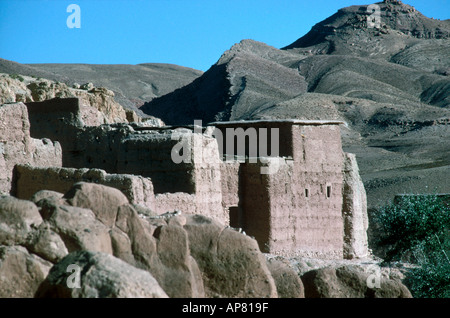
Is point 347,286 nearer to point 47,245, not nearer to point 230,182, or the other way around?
point 47,245

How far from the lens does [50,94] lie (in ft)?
73.1

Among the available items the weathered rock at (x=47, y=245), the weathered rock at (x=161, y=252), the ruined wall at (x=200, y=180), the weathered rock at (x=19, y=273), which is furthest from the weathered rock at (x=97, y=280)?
the ruined wall at (x=200, y=180)

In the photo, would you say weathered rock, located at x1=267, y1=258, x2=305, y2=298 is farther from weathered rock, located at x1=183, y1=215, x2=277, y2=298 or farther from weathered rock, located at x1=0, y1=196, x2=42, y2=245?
weathered rock, located at x1=0, y1=196, x2=42, y2=245

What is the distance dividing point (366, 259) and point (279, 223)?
3.69 m

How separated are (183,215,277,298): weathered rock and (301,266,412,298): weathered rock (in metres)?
1.27

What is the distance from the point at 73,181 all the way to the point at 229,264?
4.95 metres

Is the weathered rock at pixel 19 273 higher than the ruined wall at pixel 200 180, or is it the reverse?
the ruined wall at pixel 200 180

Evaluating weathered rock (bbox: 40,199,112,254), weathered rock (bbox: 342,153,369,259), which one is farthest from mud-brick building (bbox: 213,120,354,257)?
weathered rock (bbox: 40,199,112,254)

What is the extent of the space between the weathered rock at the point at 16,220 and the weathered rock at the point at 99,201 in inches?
26.0

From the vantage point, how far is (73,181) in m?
13.0

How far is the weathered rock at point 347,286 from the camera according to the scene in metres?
10.1

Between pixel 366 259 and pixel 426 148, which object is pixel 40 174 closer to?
pixel 366 259

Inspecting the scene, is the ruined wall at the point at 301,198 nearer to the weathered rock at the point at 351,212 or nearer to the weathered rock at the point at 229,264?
the weathered rock at the point at 351,212

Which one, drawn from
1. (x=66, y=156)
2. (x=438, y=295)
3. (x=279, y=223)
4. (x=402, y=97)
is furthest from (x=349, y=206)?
(x=402, y=97)
